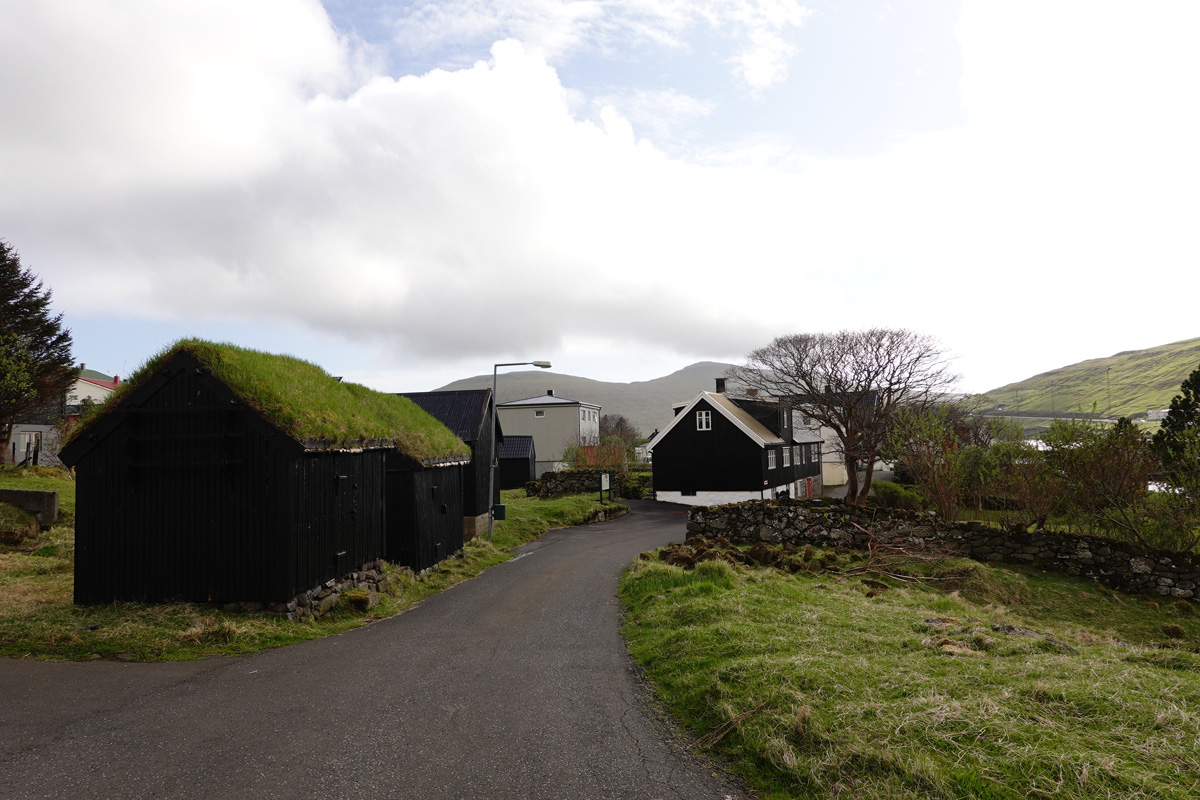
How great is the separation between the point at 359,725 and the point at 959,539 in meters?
19.5

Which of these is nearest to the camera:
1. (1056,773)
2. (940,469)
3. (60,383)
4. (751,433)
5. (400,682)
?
(1056,773)

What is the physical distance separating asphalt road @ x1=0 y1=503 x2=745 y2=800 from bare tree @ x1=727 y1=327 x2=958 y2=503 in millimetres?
30370

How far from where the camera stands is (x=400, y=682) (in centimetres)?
898

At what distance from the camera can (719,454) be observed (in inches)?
1639

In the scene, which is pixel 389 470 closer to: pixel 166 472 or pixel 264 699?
pixel 166 472

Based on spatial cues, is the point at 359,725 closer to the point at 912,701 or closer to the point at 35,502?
the point at 912,701

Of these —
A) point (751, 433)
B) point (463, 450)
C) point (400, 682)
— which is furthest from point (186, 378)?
point (751, 433)

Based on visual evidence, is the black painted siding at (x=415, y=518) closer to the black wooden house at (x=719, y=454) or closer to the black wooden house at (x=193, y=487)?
the black wooden house at (x=193, y=487)

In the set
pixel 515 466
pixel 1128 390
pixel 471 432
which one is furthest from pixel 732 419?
pixel 1128 390

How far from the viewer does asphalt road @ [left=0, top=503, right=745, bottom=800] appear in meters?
5.99

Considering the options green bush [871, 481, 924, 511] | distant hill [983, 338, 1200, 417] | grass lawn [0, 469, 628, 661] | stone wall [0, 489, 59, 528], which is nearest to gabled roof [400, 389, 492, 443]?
grass lawn [0, 469, 628, 661]

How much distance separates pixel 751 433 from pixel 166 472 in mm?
33634

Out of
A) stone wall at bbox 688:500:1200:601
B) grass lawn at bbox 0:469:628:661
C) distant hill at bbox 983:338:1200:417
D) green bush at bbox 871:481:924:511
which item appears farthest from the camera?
distant hill at bbox 983:338:1200:417

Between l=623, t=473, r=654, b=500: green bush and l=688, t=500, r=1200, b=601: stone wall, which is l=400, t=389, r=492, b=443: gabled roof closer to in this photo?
l=688, t=500, r=1200, b=601: stone wall
